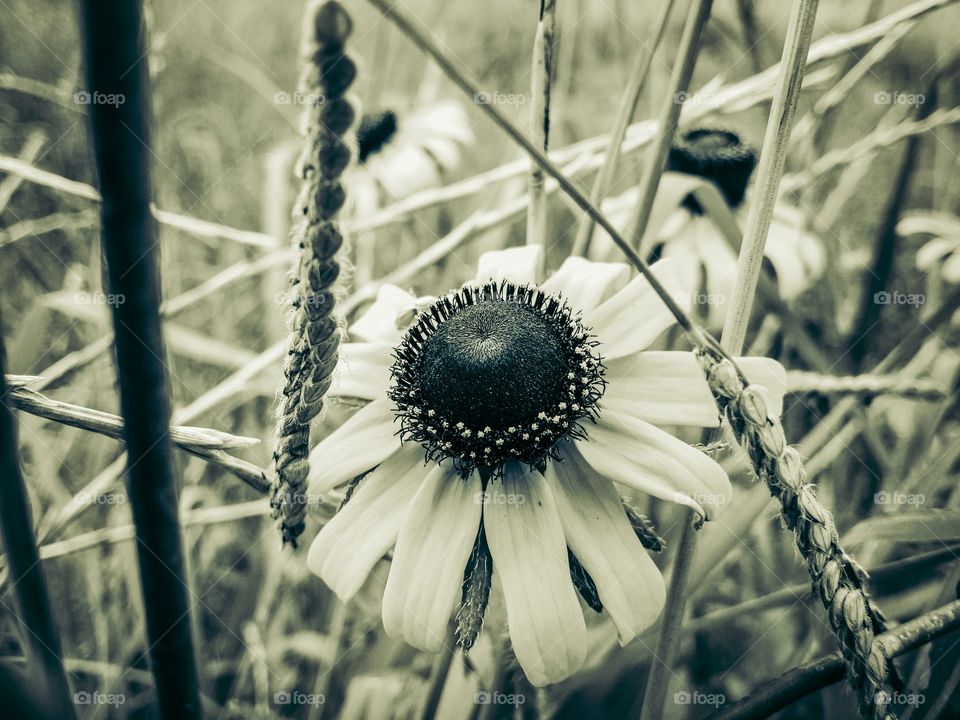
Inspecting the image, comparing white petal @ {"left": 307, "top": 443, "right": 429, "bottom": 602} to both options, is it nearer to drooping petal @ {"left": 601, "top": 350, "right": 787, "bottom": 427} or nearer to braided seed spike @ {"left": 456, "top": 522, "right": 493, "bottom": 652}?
braided seed spike @ {"left": 456, "top": 522, "right": 493, "bottom": 652}

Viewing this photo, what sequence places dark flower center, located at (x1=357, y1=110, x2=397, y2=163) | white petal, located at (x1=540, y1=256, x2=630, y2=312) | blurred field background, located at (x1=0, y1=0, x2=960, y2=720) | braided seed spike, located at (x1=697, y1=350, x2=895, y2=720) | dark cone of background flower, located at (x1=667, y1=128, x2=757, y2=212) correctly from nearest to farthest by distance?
braided seed spike, located at (x1=697, y1=350, x2=895, y2=720)
white petal, located at (x1=540, y1=256, x2=630, y2=312)
blurred field background, located at (x1=0, y1=0, x2=960, y2=720)
dark cone of background flower, located at (x1=667, y1=128, x2=757, y2=212)
dark flower center, located at (x1=357, y1=110, x2=397, y2=163)

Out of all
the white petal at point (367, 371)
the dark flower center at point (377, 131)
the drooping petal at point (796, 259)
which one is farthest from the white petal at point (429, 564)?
the dark flower center at point (377, 131)

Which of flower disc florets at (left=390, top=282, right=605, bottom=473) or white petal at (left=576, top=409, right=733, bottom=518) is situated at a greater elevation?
flower disc florets at (left=390, top=282, right=605, bottom=473)

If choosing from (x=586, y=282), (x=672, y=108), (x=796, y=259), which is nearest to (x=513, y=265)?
(x=586, y=282)

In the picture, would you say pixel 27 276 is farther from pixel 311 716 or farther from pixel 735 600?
pixel 735 600

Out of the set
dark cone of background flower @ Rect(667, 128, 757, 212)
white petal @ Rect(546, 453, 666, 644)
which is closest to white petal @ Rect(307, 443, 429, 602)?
white petal @ Rect(546, 453, 666, 644)

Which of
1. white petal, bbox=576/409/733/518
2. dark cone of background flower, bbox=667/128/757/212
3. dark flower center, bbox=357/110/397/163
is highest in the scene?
dark flower center, bbox=357/110/397/163

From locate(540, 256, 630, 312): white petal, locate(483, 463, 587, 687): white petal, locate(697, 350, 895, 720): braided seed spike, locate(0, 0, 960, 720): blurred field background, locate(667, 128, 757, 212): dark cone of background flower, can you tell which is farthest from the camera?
locate(667, 128, 757, 212): dark cone of background flower

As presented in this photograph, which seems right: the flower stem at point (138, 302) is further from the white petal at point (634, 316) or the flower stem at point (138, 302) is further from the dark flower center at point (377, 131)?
the dark flower center at point (377, 131)
